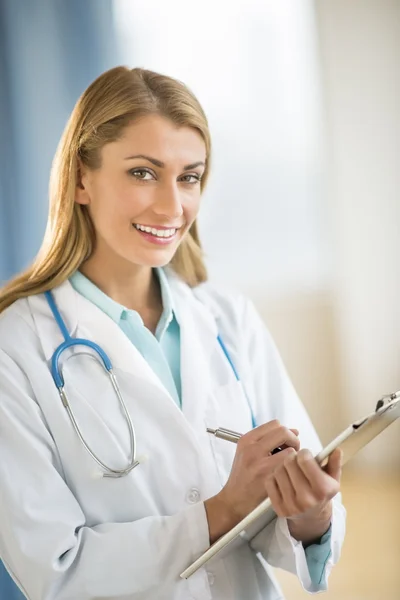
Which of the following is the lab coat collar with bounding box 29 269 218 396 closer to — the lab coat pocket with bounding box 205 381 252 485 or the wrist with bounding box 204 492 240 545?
the lab coat pocket with bounding box 205 381 252 485

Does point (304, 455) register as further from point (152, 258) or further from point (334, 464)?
point (152, 258)

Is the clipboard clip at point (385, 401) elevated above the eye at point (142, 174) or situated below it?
below

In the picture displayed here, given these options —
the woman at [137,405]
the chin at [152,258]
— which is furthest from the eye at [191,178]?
the chin at [152,258]

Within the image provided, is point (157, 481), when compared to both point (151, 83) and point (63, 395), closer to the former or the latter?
point (63, 395)

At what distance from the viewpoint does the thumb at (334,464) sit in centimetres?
96

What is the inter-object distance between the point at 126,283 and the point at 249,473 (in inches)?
16.8

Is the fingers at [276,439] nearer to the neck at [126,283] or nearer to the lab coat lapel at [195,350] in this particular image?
the lab coat lapel at [195,350]

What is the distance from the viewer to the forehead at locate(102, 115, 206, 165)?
125 centimetres

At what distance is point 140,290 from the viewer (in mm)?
1374

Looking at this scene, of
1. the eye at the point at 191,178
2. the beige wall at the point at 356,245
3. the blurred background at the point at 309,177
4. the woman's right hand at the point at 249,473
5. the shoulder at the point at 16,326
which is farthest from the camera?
the beige wall at the point at 356,245

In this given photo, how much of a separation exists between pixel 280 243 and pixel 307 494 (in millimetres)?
1431

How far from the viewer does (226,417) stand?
1280mm

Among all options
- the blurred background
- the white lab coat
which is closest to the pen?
the white lab coat

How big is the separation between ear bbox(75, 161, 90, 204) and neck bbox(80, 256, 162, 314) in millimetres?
98
